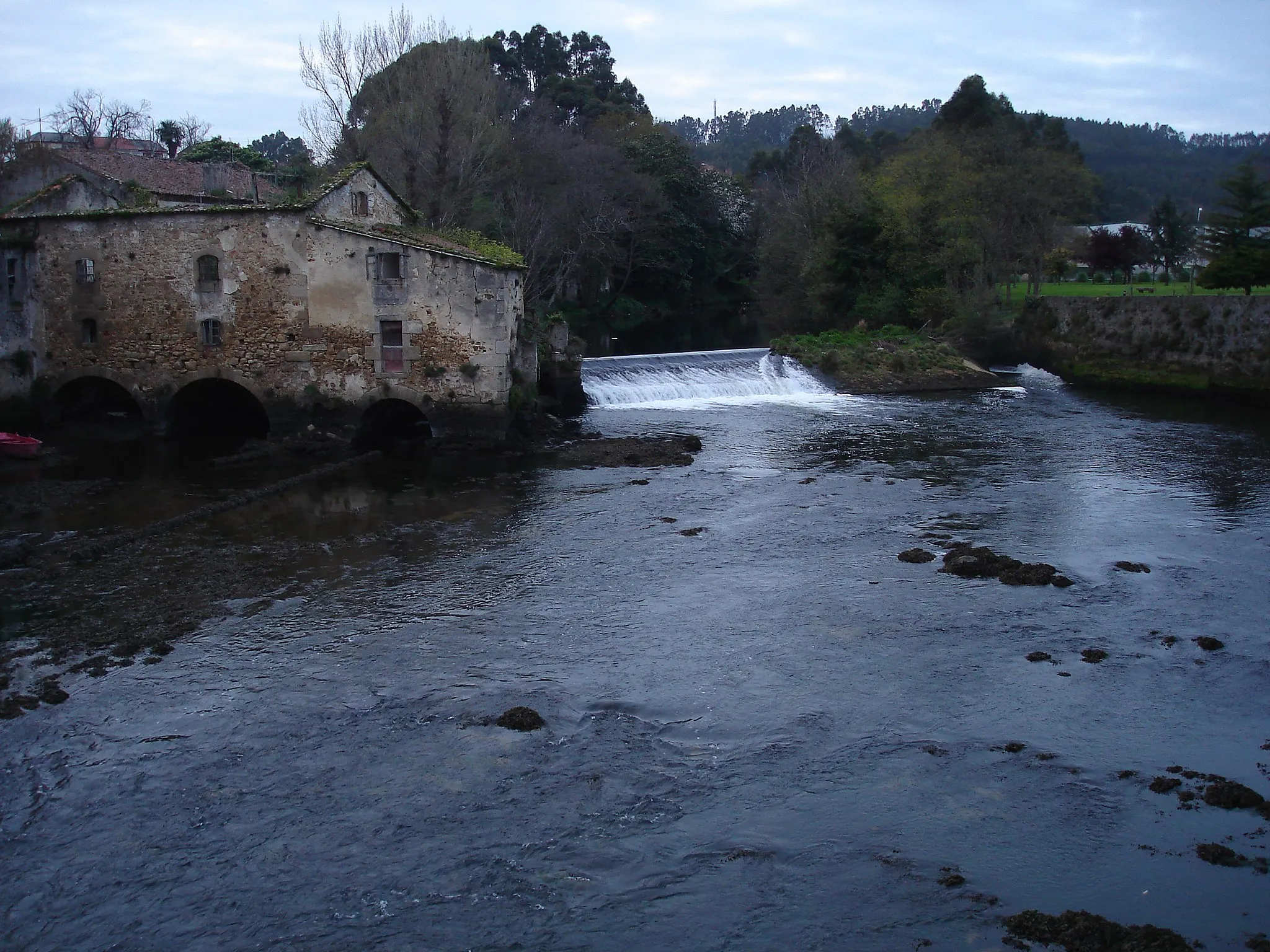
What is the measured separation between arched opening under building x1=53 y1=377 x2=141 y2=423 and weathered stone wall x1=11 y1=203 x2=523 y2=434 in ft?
3.43

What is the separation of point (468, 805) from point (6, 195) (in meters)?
35.8

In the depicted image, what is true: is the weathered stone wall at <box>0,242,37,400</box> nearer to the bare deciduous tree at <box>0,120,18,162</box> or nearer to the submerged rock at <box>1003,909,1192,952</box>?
the bare deciduous tree at <box>0,120,18,162</box>

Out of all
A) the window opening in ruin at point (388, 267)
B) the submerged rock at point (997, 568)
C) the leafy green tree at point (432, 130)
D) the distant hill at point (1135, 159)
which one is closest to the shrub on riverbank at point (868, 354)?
the leafy green tree at point (432, 130)

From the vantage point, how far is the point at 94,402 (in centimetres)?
2967

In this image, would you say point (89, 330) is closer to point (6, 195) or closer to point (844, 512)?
point (6, 195)

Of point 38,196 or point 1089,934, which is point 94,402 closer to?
point 38,196

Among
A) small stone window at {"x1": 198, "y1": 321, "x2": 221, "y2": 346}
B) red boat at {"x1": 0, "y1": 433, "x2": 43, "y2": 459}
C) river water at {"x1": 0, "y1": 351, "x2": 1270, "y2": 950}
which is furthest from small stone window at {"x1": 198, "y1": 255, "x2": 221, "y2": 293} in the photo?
river water at {"x1": 0, "y1": 351, "x2": 1270, "y2": 950}

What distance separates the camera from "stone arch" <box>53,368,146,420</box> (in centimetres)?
2780

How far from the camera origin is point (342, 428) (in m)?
27.0

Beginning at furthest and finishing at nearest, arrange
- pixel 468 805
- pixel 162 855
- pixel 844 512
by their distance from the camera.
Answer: pixel 844 512 < pixel 468 805 < pixel 162 855

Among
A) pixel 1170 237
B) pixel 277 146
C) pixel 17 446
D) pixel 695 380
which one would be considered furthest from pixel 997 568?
pixel 277 146

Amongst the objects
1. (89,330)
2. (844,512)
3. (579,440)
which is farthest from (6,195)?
(844,512)

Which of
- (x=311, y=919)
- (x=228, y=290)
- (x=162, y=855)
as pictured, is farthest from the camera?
(x=228, y=290)

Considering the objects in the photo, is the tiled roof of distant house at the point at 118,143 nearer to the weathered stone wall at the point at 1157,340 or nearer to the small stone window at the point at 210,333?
the small stone window at the point at 210,333
